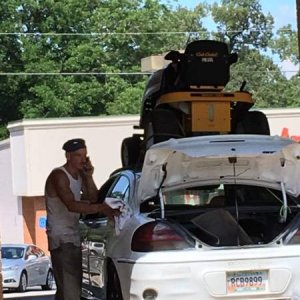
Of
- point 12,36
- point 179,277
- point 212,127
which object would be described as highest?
point 12,36

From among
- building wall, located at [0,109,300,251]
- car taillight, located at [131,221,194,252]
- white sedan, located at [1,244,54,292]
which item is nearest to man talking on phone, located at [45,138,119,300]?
car taillight, located at [131,221,194,252]

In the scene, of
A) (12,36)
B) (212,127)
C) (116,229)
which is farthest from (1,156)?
(116,229)

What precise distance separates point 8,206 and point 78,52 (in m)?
11.2

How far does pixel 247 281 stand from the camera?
613 cm

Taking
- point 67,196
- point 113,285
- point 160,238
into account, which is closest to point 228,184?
point 160,238

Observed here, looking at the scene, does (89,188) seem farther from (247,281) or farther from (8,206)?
(8,206)

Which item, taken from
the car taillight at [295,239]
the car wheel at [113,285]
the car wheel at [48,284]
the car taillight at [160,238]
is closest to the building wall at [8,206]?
the car wheel at [48,284]

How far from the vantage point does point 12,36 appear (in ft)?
136

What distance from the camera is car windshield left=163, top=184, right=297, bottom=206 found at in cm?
696

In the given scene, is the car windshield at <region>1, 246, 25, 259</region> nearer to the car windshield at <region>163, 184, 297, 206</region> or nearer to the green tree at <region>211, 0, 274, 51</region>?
the car windshield at <region>163, 184, 297, 206</region>

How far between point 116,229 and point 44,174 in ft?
73.4

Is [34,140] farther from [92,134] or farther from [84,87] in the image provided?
[84,87]

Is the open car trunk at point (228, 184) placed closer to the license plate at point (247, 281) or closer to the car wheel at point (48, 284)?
the license plate at point (247, 281)

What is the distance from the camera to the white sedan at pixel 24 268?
2055 centimetres
